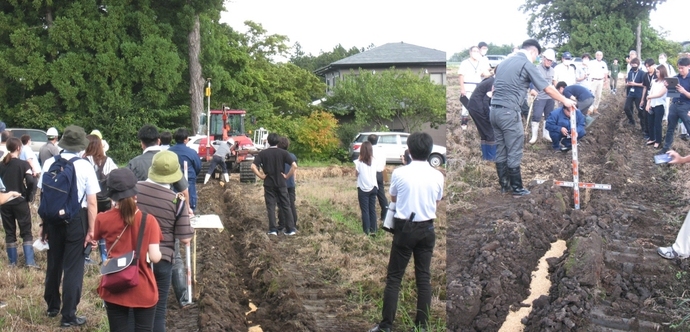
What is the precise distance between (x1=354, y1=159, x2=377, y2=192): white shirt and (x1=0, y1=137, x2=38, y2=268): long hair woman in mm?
3965

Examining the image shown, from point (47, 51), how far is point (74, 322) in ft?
73.4

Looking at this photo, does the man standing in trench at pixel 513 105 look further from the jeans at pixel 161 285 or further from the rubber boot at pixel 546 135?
the jeans at pixel 161 285

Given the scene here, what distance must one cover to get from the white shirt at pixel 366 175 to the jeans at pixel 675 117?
608 cm

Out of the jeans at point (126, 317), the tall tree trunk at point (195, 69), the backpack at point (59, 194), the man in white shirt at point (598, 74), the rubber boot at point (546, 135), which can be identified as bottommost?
the jeans at point (126, 317)

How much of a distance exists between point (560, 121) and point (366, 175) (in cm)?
596

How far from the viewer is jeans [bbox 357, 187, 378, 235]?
9.34m

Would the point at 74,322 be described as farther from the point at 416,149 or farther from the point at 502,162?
the point at 502,162

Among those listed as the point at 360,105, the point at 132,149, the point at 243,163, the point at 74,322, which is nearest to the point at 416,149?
the point at 74,322

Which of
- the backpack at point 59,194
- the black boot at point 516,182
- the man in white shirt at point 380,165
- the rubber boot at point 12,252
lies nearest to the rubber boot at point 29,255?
the rubber boot at point 12,252

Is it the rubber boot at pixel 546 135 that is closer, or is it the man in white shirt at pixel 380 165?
the rubber boot at pixel 546 135

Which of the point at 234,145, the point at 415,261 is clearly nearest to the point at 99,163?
the point at 415,261

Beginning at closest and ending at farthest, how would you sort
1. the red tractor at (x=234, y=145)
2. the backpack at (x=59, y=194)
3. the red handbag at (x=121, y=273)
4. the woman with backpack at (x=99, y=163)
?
the red handbag at (x=121, y=273), the backpack at (x=59, y=194), the woman with backpack at (x=99, y=163), the red tractor at (x=234, y=145)

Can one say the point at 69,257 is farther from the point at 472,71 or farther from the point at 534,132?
the point at 534,132

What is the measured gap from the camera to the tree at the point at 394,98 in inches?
189
